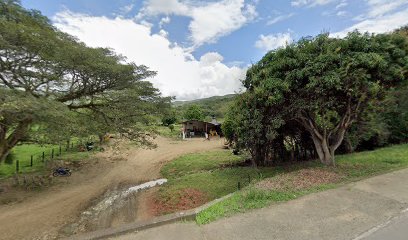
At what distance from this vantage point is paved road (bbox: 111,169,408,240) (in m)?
4.66

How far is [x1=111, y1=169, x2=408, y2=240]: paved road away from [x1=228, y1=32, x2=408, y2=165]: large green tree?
10.9 feet

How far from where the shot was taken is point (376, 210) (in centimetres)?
559

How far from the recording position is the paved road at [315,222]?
4656mm

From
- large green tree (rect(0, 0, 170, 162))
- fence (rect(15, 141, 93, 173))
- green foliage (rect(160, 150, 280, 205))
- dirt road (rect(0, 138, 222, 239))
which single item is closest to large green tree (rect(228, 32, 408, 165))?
green foliage (rect(160, 150, 280, 205))

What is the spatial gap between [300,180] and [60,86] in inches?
463

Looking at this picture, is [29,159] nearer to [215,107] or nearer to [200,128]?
[200,128]

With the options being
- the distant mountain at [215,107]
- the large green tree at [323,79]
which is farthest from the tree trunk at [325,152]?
the distant mountain at [215,107]

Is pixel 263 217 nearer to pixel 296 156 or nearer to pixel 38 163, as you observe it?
pixel 296 156

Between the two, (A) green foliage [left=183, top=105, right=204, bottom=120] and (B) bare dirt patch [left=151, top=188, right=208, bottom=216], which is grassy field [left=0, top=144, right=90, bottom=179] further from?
(A) green foliage [left=183, top=105, right=204, bottom=120]

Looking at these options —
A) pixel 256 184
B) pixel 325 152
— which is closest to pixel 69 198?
pixel 256 184

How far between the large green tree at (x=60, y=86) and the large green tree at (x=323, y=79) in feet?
21.0

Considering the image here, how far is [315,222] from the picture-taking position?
5055mm

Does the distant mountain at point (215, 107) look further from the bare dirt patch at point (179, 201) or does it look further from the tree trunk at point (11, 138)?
the tree trunk at point (11, 138)

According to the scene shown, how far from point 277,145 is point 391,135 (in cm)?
1097
